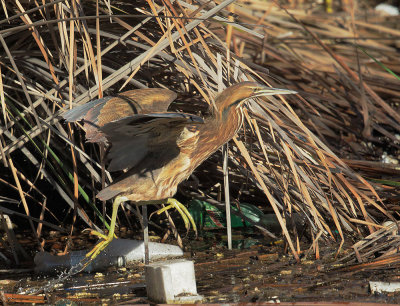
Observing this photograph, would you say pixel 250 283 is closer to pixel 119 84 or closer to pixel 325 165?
pixel 325 165

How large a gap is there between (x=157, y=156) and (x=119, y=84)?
2.14 ft

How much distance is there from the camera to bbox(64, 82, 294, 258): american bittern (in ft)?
9.93

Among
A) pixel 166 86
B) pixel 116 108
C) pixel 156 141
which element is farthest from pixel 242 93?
pixel 166 86

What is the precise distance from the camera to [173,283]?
8.18ft

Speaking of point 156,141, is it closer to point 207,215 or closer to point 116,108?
point 116,108

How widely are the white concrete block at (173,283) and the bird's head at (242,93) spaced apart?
888 millimetres

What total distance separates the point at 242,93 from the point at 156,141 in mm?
433

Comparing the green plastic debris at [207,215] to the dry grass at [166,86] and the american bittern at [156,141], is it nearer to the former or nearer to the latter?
the dry grass at [166,86]

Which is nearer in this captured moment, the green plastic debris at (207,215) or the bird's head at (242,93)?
the bird's head at (242,93)

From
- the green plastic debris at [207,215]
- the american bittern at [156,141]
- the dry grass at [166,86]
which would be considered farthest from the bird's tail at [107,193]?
the green plastic debris at [207,215]

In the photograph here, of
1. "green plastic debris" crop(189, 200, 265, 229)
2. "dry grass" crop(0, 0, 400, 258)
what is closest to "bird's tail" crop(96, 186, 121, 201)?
"dry grass" crop(0, 0, 400, 258)

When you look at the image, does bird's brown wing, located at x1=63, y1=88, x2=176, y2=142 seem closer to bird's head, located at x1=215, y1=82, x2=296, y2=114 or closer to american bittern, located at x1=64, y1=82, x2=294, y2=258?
american bittern, located at x1=64, y1=82, x2=294, y2=258

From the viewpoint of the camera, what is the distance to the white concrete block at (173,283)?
97.5 inches

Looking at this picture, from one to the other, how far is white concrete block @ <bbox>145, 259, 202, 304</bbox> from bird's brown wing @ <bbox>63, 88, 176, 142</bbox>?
2.28 feet
